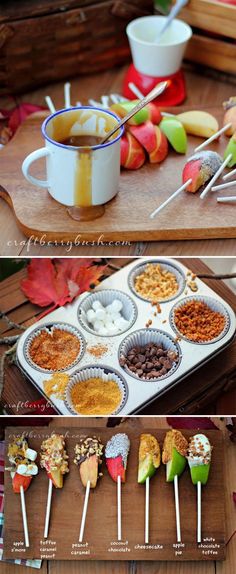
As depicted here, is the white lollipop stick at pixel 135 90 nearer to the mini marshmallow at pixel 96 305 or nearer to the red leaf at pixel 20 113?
the red leaf at pixel 20 113

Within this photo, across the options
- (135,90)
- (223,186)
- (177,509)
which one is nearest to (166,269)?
(223,186)

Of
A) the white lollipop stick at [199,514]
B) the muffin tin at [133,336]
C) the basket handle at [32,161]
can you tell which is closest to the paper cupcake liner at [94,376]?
the muffin tin at [133,336]

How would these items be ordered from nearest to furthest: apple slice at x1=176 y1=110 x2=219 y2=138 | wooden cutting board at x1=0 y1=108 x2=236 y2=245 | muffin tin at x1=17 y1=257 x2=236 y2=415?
muffin tin at x1=17 y1=257 x2=236 y2=415 < wooden cutting board at x1=0 y1=108 x2=236 y2=245 < apple slice at x1=176 y1=110 x2=219 y2=138

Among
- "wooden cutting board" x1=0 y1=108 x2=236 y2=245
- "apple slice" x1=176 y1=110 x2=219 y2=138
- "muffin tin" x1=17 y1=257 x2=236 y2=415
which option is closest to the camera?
"muffin tin" x1=17 y1=257 x2=236 y2=415

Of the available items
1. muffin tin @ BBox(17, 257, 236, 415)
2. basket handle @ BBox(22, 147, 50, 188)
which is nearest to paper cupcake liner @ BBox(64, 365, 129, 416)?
muffin tin @ BBox(17, 257, 236, 415)

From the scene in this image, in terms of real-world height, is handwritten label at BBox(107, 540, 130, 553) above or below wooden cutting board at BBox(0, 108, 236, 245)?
below

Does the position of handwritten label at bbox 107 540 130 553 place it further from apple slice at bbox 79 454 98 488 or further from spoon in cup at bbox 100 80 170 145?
spoon in cup at bbox 100 80 170 145
